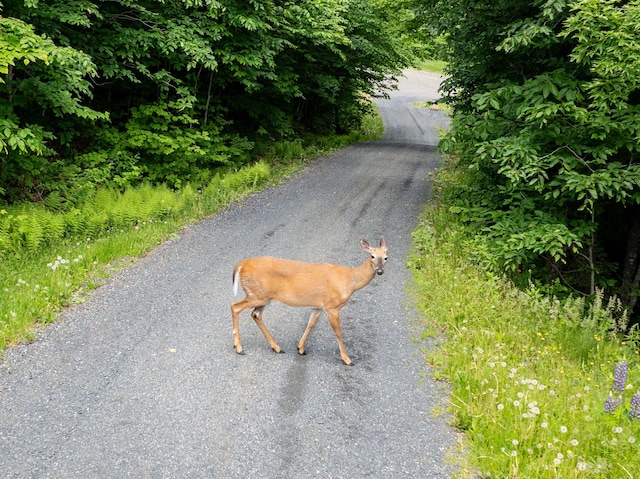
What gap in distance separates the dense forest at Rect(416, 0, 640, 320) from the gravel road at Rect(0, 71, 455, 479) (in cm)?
241

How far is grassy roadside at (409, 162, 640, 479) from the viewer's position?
402cm

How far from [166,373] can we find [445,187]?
34.9ft

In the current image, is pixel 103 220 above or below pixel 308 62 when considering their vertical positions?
below

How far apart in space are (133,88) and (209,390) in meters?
10.5

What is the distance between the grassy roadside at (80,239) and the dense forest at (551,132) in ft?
19.3

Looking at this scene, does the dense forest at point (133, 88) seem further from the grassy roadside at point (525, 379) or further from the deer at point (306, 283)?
the grassy roadside at point (525, 379)

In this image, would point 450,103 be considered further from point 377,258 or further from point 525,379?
point 525,379

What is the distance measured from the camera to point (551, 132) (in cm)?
755

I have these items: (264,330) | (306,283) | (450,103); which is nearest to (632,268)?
(450,103)

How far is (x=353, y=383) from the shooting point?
17.9 ft

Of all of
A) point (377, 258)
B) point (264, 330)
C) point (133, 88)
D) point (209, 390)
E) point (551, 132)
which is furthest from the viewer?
point (133, 88)

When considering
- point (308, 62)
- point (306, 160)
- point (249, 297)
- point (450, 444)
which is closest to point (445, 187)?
point (306, 160)

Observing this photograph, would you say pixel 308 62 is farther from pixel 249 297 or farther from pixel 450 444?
pixel 450 444

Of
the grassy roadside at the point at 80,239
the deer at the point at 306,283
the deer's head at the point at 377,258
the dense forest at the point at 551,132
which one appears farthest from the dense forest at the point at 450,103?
the deer at the point at 306,283
